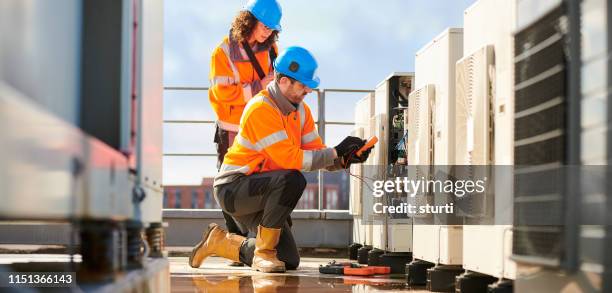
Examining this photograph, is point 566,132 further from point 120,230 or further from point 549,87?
point 120,230

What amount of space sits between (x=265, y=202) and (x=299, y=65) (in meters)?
0.85

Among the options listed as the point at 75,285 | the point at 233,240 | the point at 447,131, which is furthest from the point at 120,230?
the point at 233,240

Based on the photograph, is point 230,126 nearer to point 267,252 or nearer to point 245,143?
point 245,143

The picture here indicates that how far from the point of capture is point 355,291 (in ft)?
16.2

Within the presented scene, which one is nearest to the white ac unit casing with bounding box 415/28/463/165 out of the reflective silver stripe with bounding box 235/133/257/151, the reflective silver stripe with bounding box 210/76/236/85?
the reflective silver stripe with bounding box 235/133/257/151

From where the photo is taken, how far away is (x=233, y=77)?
6422mm

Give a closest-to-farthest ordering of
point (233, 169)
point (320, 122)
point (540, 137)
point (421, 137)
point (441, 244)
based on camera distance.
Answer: point (540, 137) → point (441, 244) → point (421, 137) → point (233, 169) → point (320, 122)

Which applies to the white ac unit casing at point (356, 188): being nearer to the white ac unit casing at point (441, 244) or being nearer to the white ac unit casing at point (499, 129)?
the white ac unit casing at point (441, 244)

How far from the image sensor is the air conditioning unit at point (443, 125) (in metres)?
4.70

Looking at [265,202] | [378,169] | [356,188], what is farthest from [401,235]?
[356,188]

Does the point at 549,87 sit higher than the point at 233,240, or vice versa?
the point at 549,87

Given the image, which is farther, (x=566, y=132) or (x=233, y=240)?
(x=233, y=240)

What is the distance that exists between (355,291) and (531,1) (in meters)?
2.55

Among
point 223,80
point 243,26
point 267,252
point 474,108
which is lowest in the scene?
point 267,252
